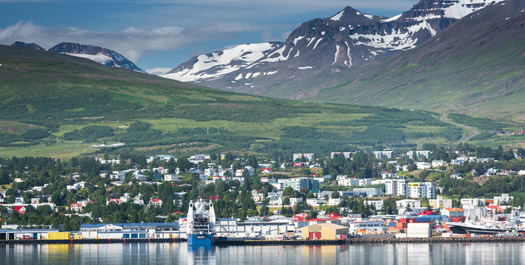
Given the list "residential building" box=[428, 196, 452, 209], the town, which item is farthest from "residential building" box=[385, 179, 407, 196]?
"residential building" box=[428, 196, 452, 209]

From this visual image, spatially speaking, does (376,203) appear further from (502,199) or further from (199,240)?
(199,240)

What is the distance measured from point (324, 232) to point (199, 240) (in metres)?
13.2

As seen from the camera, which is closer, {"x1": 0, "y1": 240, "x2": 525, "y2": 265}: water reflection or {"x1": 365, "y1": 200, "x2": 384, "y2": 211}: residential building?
{"x1": 0, "y1": 240, "x2": 525, "y2": 265}: water reflection

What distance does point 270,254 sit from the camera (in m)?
88.8

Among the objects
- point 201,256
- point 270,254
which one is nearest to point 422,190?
point 270,254

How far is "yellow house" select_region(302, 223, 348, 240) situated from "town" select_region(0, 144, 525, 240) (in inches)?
3.8

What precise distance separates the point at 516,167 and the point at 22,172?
71.7 meters

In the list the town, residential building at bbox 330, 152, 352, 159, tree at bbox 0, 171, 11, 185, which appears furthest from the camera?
residential building at bbox 330, 152, 352, 159

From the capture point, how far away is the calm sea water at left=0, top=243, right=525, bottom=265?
266 feet

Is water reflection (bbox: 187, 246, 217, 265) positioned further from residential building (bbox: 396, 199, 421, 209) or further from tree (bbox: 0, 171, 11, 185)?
tree (bbox: 0, 171, 11, 185)

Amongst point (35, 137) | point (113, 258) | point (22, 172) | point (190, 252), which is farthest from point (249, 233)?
point (35, 137)

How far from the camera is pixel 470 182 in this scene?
471ft

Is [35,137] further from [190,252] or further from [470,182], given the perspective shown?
[190,252]

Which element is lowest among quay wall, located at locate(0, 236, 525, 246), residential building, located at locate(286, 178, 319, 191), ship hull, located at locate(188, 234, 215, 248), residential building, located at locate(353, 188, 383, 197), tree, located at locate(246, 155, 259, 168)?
quay wall, located at locate(0, 236, 525, 246)
